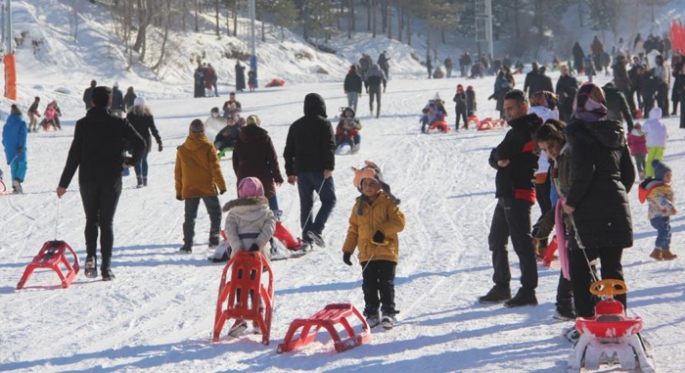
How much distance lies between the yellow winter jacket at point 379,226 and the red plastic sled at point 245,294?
2.10ft

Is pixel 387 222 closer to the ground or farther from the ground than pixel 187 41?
closer to the ground

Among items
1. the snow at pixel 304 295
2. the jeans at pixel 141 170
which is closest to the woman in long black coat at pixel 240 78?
the snow at pixel 304 295

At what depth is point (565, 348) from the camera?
6.87 meters

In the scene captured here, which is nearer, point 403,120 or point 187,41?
point 403,120

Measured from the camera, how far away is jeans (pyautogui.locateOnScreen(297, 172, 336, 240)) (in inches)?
460

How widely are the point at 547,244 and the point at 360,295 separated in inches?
89.0

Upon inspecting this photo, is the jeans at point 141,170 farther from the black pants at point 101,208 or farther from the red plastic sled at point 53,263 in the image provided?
the black pants at point 101,208

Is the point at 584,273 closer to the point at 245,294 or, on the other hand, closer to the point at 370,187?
the point at 370,187

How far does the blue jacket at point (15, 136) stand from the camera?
1747cm

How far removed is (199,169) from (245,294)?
175 inches

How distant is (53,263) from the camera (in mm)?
9852

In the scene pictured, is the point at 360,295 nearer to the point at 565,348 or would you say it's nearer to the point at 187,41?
the point at 565,348

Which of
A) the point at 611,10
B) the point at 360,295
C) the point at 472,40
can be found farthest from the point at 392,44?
the point at 360,295

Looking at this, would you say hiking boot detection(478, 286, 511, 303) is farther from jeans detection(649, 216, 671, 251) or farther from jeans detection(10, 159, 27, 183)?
jeans detection(10, 159, 27, 183)
